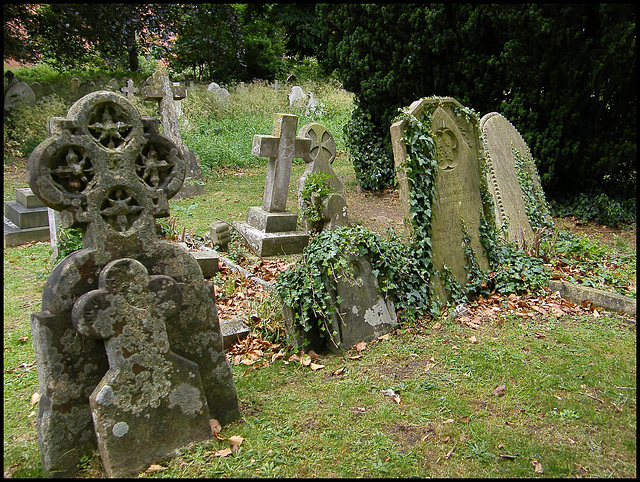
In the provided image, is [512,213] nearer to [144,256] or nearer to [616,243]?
[616,243]

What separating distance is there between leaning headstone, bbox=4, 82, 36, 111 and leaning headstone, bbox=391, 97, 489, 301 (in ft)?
47.1

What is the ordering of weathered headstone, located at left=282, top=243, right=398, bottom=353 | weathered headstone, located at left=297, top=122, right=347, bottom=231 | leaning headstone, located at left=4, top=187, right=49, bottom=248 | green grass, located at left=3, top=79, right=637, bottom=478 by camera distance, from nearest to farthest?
green grass, located at left=3, top=79, right=637, bottom=478, weathered headstone, located at left=282, top=243, right=398, bottom=353, leaning headstone, located at left=4, top=187, right=49, bottom=248, weathered headstone, located at left=297, top=122, right=347, bottom=231

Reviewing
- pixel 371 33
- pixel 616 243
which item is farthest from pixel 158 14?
pixel 616 243

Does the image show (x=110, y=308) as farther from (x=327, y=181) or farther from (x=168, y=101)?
(x=168, y=101)

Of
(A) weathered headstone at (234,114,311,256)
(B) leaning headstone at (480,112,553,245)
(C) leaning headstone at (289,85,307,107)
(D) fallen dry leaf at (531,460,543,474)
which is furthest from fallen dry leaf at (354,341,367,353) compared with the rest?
(C) leaning headstone at (289,85,307,107)

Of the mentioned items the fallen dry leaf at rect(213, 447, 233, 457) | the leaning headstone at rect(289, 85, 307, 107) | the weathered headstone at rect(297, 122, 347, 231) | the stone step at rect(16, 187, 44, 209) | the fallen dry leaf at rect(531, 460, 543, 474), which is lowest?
the fallen dry leaf at rect(213, 447, 233, 457)

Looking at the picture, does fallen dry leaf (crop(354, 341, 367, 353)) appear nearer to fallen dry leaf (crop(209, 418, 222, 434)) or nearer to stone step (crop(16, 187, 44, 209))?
fallen dry leaf (crop(209, 418, 222, 434))

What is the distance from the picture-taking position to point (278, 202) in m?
7.89

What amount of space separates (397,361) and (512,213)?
352cm

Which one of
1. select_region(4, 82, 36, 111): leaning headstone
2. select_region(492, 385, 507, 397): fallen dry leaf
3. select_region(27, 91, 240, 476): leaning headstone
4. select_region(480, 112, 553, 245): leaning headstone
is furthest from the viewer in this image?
select_region(4, 82, 36, 111): leaning headstone

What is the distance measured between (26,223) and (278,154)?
4082mm

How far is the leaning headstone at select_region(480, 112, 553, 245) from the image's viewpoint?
6.66 meters

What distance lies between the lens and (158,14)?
15492 millimetres

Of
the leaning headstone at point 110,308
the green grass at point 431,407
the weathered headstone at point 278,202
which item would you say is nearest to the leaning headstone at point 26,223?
the green grass at point 431,407
